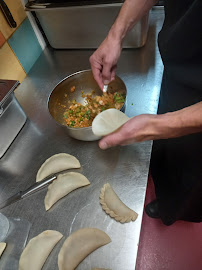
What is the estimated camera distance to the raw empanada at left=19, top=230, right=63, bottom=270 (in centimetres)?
61

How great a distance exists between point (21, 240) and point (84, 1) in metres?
1.10

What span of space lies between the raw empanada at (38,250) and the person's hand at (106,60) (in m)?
0.60

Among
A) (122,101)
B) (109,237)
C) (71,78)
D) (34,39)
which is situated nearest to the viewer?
(109,237)

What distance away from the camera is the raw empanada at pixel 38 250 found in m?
0.61

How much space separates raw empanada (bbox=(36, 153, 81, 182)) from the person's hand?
34cm

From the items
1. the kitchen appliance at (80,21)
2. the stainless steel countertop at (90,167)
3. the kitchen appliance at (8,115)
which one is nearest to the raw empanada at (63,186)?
the stainless steel countertop at (90,167)

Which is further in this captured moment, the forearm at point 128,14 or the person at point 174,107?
the forearm at point 128,14

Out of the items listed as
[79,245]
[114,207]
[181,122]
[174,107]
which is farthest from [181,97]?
[79,245]

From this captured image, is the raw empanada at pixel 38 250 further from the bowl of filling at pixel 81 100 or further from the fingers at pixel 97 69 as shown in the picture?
the fingers at pixel 97 69

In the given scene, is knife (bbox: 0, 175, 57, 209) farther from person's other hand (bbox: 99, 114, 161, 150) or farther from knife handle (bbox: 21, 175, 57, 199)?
person's other hand (bbox: 99, 114, 161, 150)

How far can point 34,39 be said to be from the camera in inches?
49.5

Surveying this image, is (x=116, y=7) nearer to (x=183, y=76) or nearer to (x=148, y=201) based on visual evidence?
(x=183, y=76)

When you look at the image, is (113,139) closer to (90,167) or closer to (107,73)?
(90,167)

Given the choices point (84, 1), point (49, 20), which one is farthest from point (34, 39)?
point (84, 1)
